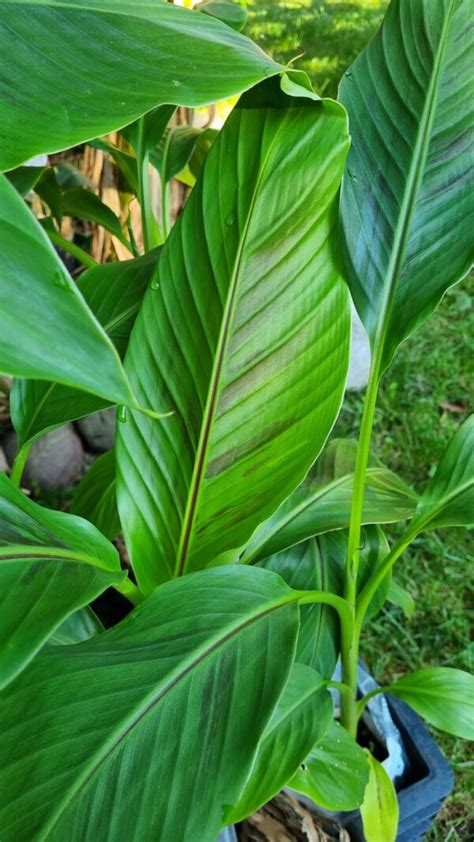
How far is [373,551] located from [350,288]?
32cm

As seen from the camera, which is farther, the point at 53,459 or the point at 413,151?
A: the point at 53,459

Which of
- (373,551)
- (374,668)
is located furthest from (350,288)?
(374,668)

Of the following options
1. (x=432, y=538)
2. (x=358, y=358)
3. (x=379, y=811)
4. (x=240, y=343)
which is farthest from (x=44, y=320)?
(x=358, y=358)

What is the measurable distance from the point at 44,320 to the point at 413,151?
0.44 metres

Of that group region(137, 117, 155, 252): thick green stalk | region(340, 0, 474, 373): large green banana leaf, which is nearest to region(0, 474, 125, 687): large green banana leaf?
region(340, 0, 474, 373): large green banana leaf

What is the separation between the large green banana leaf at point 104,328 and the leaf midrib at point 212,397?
10 centimetres

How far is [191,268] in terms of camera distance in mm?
642

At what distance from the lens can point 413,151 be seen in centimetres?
61

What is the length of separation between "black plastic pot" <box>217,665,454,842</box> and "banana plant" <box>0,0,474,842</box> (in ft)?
0.23

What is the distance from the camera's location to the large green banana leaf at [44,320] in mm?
290

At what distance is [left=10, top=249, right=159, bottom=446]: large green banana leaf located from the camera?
699 mm

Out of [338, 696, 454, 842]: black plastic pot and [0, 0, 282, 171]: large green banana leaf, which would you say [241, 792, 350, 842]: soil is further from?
[0, 0, 282, 171]: large green banana leaf

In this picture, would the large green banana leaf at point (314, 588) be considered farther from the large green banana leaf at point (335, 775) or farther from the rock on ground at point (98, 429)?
the rock on ground at point (98, 429)

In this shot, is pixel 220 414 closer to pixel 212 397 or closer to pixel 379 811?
pixel 212 397
